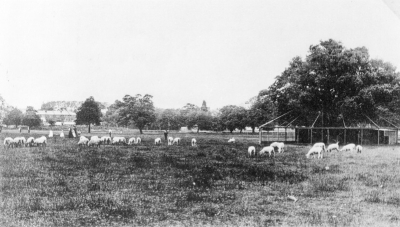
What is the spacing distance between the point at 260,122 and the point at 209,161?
1235cm

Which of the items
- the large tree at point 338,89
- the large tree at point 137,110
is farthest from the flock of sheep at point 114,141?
the large tree at point 338,89

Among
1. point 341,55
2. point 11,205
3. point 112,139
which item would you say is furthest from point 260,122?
point 11,205

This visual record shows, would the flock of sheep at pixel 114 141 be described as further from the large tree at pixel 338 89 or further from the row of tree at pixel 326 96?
the large tree at pixel 338 89

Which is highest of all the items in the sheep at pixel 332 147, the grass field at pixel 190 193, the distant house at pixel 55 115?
the distant house at pixel 55 115

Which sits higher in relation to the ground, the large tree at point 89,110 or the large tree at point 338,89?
the large tree at point 338,89

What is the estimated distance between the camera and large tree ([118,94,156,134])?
905cm

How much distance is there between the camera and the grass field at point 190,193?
550 centimetres

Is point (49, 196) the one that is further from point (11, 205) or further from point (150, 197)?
point (150, 197)

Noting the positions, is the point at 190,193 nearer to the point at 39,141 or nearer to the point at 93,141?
the point at 93,141

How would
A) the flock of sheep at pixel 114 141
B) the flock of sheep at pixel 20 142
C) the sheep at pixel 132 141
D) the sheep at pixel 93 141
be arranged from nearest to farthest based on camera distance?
1. the flock of sheep at pixel 20 142
2. the sheep at pixel 93 141
3. the flock of sheep at pixel 114 141
4. the sheep at pixel 132 141

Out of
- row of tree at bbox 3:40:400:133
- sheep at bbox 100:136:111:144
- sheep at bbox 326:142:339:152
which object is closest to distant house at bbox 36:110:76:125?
row of tree at bbox 3:40:400:133

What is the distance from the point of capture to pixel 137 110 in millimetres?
9836

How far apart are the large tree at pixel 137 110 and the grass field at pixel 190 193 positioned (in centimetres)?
159

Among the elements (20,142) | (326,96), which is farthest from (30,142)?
(326,96)
